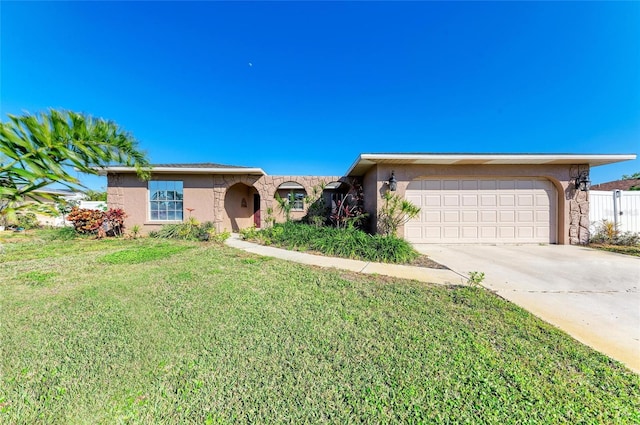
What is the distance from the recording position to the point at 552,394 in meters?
1.59

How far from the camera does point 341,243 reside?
20.6ft

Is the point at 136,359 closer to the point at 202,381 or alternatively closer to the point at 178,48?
the point at 202,381

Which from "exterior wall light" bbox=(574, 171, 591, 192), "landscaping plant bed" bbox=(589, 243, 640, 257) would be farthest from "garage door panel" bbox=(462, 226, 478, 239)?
"exterior wall light" bbox=(574, 171, 591, 192)

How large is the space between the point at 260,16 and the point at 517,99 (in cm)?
1237

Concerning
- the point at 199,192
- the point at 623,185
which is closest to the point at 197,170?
the point at 199,192

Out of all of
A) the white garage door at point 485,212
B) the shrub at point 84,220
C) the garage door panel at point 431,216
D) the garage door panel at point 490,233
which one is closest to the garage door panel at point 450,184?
the white garage door at point 485,212

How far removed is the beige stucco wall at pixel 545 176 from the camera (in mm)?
7551

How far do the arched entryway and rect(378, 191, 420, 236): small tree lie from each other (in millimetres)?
6937

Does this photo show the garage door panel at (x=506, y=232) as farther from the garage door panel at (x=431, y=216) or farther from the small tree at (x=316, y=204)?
the small tree at (x=316, y=204)

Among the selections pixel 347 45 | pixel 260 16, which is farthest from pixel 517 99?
pixel 260 16

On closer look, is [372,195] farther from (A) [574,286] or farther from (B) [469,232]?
(A) [574,286]

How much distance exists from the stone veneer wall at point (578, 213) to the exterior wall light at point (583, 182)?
0.09m

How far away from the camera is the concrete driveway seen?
93.7 inches

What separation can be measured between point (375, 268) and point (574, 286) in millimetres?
3185
